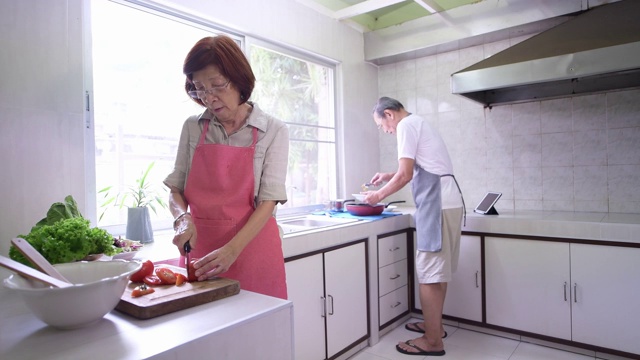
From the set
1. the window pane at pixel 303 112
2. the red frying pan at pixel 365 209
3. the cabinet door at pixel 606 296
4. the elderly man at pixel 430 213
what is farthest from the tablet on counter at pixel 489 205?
the window pane at pixel 303 112

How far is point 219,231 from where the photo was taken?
1186mm

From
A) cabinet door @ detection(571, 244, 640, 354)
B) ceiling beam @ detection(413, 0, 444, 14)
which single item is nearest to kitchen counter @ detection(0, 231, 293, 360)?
cabinet door @ detection(571, 244, 640, 354)

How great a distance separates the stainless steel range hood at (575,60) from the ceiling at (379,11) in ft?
2.24

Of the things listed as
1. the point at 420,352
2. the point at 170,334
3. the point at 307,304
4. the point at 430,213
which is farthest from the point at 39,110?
the point at 420,352

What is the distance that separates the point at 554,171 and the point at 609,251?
0.79 m

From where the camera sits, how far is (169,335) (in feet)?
2.18

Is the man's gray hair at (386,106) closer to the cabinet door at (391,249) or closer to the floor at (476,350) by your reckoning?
the cabinet door at (391,249)

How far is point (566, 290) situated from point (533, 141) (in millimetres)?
1079

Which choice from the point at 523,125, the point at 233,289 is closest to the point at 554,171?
the point at 523,125

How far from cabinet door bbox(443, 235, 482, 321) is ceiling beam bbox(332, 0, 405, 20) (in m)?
1.64

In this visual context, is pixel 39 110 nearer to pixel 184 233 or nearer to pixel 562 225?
pixel 184 233

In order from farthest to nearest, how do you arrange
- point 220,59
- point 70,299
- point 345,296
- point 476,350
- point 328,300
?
point 476,350
point 345,296
point 328,300
point 220,59
point 70,299

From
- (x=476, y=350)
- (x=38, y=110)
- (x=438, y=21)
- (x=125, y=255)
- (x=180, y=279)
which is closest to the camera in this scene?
(x=180, y=279)

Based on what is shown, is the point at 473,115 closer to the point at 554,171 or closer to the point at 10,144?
the point at 554,171
